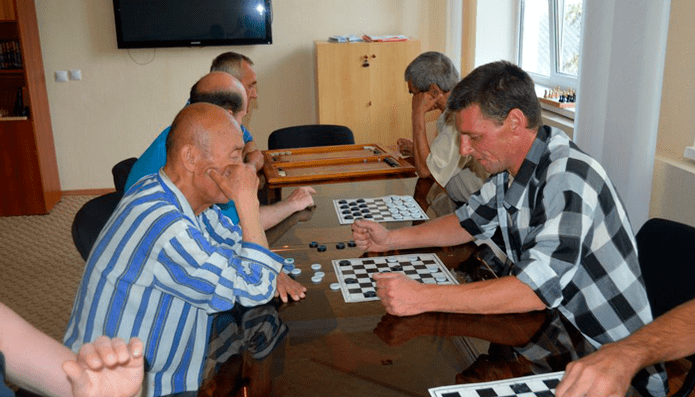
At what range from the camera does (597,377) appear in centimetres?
130

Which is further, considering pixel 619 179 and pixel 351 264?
pixel 619 179

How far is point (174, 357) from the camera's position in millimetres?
1580

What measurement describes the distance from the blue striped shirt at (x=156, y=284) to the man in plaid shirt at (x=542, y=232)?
49 cm

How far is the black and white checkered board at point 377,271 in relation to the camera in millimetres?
1876

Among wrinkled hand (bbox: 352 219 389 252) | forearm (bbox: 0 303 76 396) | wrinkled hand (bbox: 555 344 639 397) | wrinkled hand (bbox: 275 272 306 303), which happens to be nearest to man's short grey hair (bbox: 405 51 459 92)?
wrinkled hand (bbox: 352 219 389 252)

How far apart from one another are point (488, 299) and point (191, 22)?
195 inches

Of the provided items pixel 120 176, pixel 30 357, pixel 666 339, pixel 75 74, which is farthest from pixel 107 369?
pixel 75 74

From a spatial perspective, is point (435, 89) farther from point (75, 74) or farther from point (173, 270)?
point (75, 74)

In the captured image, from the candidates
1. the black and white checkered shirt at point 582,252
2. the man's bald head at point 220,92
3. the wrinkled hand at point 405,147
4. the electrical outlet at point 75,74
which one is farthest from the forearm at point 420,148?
the electrical outlet at point 75,74

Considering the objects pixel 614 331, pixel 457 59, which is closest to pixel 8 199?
pixel 457 59

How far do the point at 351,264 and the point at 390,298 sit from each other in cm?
40

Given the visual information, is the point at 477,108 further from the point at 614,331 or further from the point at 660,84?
the point at 660,84

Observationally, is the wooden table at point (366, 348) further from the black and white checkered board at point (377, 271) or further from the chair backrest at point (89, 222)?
the chair backrest at point (89, 222)

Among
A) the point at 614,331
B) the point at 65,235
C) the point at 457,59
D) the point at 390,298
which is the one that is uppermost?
the point at 457,59
